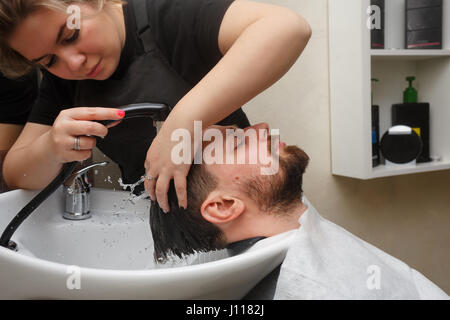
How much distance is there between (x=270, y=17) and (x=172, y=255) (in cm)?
51

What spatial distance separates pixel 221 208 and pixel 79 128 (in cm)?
29

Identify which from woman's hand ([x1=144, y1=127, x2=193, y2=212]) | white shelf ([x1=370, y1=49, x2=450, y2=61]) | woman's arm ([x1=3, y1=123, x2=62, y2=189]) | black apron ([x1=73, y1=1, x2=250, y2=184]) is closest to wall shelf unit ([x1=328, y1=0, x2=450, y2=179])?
white shelf ([x1=370, y1=49, x2=450, y2=61])

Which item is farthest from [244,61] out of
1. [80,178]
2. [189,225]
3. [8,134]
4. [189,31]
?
[8,134]

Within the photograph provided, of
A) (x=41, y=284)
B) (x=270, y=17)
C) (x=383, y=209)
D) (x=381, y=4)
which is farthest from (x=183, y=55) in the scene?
(x=383, y=209)

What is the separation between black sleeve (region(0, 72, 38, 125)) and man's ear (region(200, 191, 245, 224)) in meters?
0.60

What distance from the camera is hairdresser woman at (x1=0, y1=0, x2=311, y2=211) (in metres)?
0.66

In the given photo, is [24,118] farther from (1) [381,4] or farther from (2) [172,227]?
(1) [381,4]

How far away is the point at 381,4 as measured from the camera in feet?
4.26

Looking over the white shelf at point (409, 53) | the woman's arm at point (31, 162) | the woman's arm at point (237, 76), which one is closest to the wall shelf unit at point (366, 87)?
the white shelf at point (409, 53)

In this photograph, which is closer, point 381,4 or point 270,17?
point 270,17

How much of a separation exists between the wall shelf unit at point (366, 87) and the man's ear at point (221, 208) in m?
0.73

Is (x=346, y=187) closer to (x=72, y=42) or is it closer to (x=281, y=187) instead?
(x=281, y=187)

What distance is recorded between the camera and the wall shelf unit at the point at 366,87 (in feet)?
4.08

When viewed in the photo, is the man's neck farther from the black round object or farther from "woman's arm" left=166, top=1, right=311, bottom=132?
the black round object
